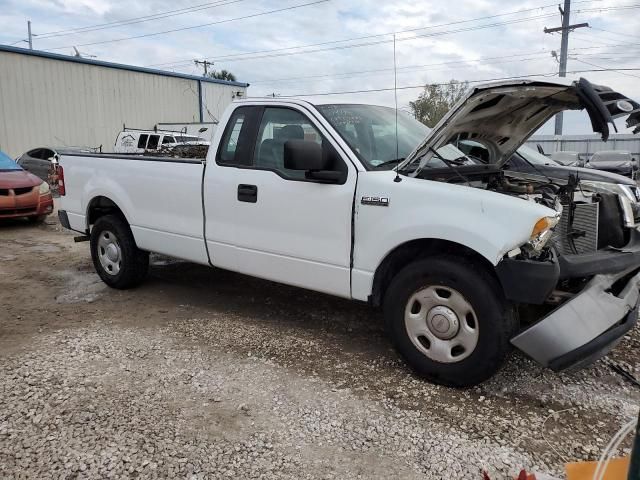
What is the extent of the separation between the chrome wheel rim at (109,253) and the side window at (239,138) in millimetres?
1827

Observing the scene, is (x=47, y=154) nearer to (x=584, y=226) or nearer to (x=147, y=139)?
(x=147, y=139)

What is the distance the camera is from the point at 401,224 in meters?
3.57

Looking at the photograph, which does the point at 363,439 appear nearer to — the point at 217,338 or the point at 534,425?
the point at 534,425

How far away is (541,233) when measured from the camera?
10.3 ft

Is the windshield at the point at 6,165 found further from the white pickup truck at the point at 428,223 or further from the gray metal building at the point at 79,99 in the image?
the gray metal building at the point at 79,99

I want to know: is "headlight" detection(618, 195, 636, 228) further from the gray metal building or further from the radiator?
the gray metal building

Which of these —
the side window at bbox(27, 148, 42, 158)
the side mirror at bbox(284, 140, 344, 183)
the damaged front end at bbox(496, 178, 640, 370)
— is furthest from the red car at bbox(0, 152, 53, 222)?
the damaged front end at bbox(496, 178, 640, 370)

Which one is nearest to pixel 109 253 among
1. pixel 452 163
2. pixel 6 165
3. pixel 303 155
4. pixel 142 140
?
pixel 303 155

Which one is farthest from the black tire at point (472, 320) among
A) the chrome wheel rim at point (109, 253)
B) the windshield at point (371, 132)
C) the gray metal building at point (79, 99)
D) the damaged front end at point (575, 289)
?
the gray metal building at point (79, 99)

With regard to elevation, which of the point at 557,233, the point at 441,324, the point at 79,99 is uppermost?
the point at 79,99

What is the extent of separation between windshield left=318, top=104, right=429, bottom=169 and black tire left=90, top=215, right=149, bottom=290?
2.68 m

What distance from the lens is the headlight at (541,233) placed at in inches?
122

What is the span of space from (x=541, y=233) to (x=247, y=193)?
7.51 ft

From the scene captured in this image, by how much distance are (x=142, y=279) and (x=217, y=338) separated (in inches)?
73.2
